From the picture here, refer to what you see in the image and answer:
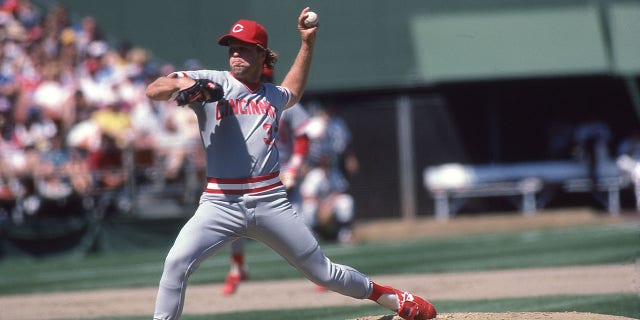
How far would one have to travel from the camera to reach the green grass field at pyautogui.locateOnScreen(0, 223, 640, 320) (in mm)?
8805

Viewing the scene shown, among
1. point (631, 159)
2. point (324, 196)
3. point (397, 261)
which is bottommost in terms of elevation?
point (397, 261)

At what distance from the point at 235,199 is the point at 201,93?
0.73 m

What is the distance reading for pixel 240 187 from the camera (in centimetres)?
624

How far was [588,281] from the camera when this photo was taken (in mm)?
10047

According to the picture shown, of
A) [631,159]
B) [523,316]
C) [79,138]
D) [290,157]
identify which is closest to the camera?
[523,316]

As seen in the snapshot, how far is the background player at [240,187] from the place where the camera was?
20.2 feet

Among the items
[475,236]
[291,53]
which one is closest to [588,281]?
[475,236]

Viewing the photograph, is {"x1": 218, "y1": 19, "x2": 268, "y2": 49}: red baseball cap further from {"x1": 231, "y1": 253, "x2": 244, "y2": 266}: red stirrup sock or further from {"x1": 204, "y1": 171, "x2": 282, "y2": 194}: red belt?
{"x1": 231, "y1": 253, "x2": 244, "y2": 266}: red stirrup sock

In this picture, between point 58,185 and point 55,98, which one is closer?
point 58,185

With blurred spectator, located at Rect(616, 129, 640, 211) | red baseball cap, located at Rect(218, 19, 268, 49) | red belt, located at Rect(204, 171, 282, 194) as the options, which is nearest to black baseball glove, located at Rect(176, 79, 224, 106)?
red baseball cap, located at Rect(218, 19, 268, 49)

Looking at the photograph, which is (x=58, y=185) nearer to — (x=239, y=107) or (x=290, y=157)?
(x=290, y=157)

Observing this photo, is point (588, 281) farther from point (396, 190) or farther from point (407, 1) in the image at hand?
point (407, 1)

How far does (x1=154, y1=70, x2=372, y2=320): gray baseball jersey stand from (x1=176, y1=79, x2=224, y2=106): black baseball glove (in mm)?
285

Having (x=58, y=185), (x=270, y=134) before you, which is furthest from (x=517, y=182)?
(x=270, y=134)
